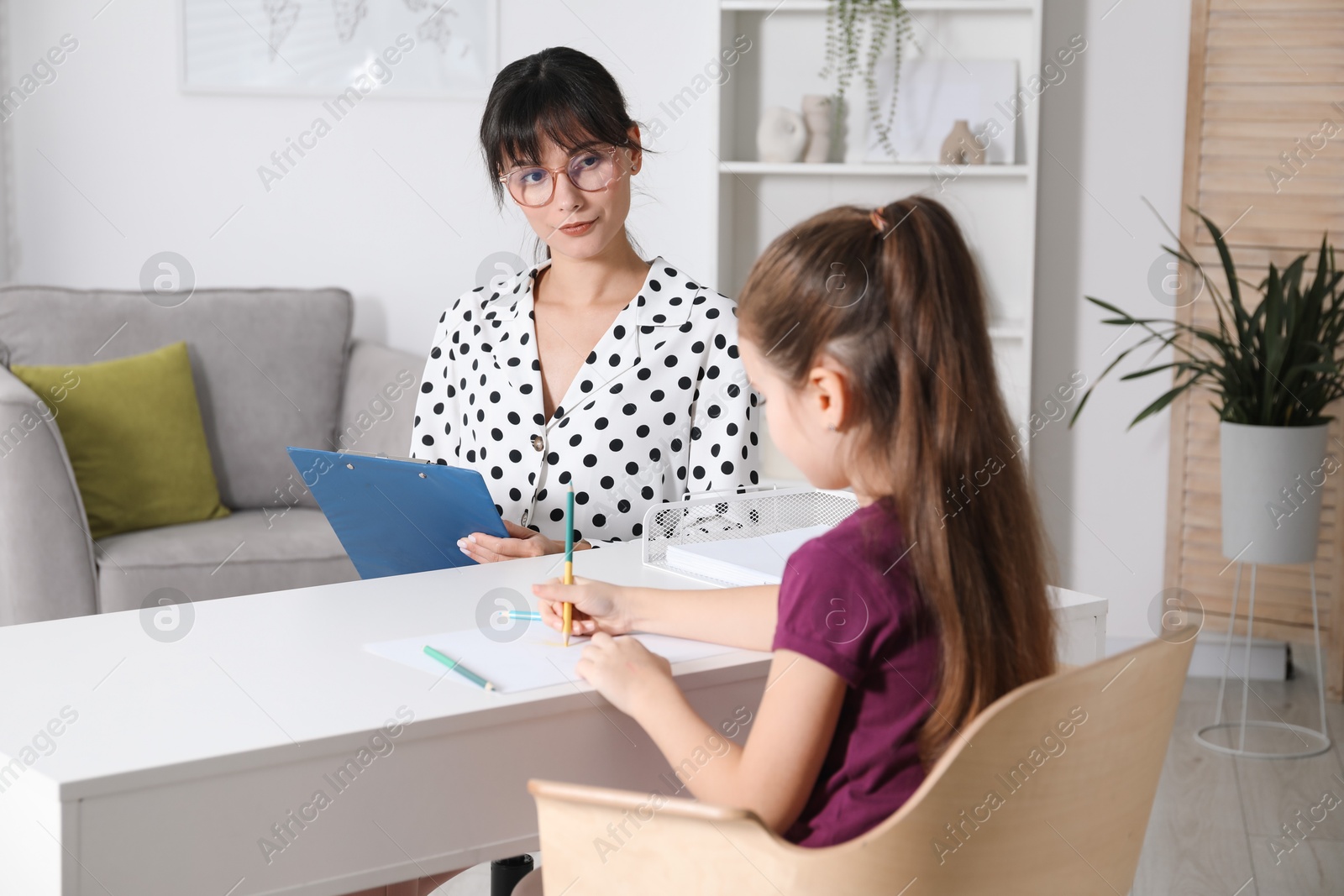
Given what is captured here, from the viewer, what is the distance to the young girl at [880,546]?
3.02 ft

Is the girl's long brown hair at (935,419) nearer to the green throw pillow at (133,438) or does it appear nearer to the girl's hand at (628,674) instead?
the girl's hand at (628,674)

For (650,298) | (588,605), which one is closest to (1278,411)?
(650,298)

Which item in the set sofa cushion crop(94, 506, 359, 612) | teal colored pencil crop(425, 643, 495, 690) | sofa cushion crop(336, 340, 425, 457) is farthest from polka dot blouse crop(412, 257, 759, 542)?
sofa cushion crop(336, 340, 425, 457)

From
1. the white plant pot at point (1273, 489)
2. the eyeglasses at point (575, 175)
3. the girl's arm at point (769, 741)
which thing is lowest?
the white plant pot at point (1273, 489)

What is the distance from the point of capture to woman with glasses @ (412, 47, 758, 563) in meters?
1.71

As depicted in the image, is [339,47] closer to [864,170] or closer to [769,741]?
[864,170]

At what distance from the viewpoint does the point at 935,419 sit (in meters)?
0.95

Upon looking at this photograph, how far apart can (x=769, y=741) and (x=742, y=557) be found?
47cm

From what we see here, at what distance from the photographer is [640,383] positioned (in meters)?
1.80

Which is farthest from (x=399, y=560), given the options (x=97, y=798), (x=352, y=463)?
(x=97, y=798)

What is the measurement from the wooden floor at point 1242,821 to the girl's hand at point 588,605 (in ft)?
4.57

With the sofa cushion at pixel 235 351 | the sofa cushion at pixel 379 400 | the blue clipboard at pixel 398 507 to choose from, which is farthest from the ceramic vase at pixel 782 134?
the blue clipboard at pixel 398 507

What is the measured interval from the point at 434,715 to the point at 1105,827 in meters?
0.48

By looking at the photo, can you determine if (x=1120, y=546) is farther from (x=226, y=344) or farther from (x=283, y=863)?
(x=283, y=863)
